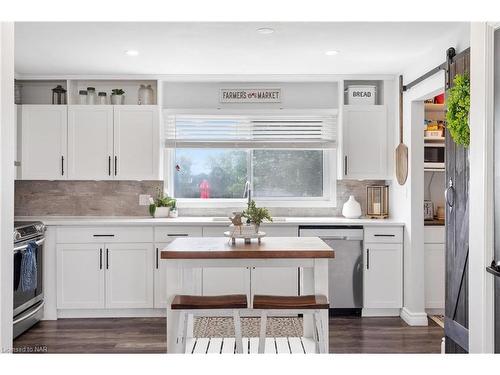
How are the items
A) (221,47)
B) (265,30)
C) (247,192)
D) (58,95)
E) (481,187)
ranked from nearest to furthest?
(481,187), (265,30), (221,47), (58,95), (247,192)

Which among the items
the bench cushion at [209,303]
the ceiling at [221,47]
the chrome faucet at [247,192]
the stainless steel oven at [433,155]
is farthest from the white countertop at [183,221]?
the bench cushion at [209,303]

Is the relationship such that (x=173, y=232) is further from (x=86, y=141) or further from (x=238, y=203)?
(x=86, y=141)

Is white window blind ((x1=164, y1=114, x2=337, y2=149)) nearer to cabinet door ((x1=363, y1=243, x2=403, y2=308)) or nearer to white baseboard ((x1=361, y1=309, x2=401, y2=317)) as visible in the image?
cabinet door ((x1=363, y1=243, x2=403, y2=308))

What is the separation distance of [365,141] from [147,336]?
9.35 ft

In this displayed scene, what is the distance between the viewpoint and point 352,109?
5098 millimetres

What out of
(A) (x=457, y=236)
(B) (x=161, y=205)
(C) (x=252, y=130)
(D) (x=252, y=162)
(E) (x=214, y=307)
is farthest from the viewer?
(D) (x=252, y=162)

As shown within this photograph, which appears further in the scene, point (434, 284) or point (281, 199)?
point (281, 199)

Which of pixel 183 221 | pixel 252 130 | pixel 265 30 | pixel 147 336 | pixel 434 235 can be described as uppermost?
pixel 265 30

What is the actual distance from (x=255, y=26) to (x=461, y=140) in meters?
1.57

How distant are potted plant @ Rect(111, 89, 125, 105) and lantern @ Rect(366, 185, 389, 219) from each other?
277 centimetres

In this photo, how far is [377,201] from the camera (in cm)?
535

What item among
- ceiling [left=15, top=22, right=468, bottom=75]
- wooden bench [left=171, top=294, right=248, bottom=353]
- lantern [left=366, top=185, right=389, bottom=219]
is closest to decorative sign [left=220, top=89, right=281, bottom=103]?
ceiling [left=15, top=22, right=468, bottom=75]

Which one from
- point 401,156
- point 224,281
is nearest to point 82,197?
point 224,281

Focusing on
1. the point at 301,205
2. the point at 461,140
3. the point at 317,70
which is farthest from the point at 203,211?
the point at 461,140
